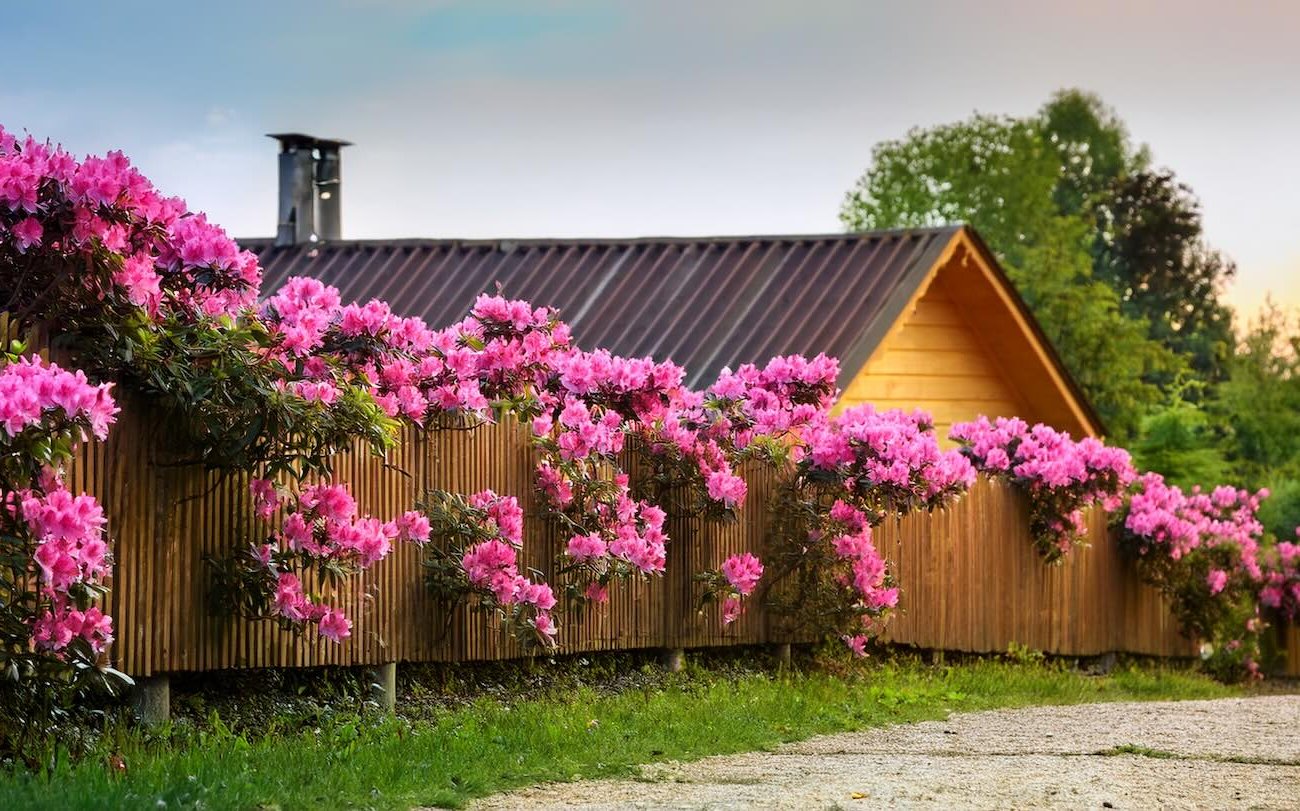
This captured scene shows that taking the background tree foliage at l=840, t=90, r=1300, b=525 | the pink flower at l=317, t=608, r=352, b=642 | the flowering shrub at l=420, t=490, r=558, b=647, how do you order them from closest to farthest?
the pink flower at l=317, t=608, r=352, b=642 → the flowering shrub at l=420, t=490, r=558, b=647 → the background tree foliage at l=840, t=90, r=1300, b=525

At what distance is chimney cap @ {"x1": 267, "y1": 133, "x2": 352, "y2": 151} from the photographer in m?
27.4

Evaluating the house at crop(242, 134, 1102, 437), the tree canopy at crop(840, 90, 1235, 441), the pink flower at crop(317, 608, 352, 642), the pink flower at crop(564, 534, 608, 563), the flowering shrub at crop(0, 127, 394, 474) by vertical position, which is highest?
the tree canopy at crop(840, 90, 1235, 441)

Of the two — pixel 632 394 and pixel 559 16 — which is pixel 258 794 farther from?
pixel 559 16

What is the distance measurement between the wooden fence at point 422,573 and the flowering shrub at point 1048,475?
0.20 m

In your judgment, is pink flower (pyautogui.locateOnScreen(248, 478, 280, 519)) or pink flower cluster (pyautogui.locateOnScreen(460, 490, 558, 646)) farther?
pink flower cluster (pyautogui.locateOnScreen(460, 490, 558, 646))

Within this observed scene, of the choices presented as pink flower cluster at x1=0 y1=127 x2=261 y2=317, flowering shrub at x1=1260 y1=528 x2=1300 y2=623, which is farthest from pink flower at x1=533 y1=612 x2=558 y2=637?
flowering shrub at x1=1260 y1=528 x2=1300 y2=623

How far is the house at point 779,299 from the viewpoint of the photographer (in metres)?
19.9

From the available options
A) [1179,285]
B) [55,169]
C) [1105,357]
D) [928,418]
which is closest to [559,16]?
[928,418]

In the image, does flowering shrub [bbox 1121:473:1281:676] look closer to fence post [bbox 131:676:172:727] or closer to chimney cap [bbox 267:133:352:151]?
chimney cap [bbox 267:133:352:151]

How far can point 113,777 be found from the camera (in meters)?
8.26

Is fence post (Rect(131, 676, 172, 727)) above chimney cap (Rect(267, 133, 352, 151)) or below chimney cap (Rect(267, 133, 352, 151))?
below

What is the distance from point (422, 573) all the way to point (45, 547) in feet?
11.8

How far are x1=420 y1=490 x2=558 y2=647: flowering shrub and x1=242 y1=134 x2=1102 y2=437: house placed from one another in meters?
7.12

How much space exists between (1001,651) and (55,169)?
1140cm
